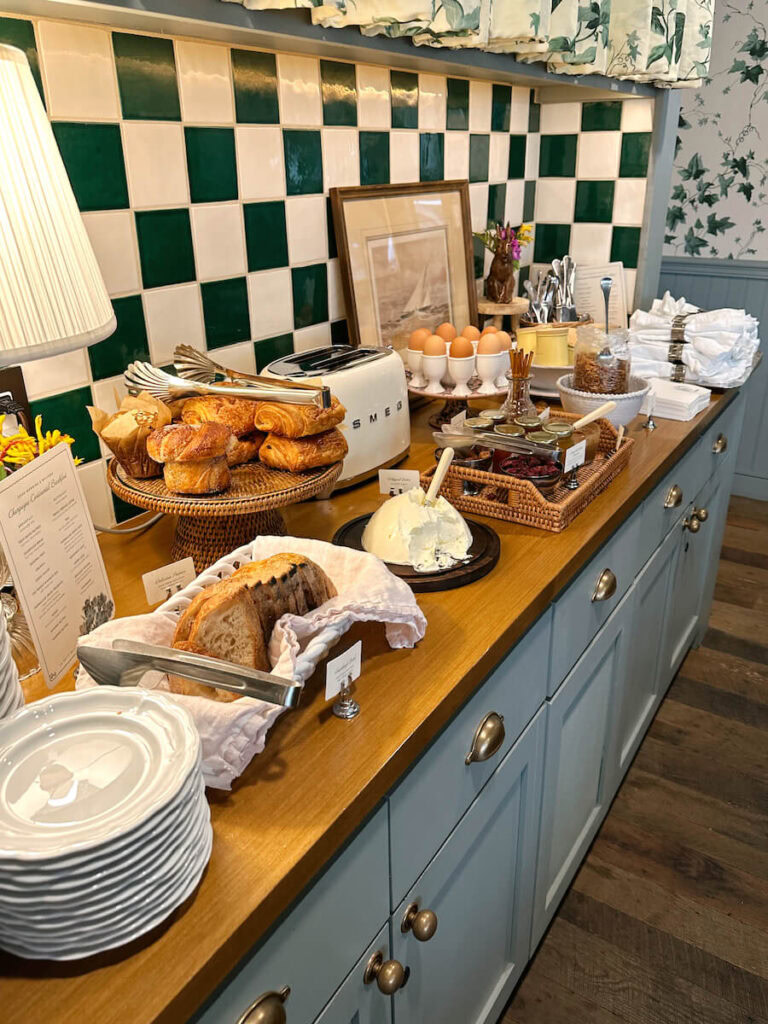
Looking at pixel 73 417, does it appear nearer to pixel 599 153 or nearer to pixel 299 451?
pixel 299 451

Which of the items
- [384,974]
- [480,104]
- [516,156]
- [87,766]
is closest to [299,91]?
[480,104]

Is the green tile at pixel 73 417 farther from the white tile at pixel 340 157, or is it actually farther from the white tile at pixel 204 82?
the white tile at pixel 340 157

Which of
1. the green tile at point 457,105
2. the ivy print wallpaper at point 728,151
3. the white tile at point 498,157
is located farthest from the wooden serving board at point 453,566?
the ivy print wallpaper at point 728,151

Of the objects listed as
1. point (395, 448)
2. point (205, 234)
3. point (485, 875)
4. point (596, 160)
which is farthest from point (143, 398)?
point (596, 160)

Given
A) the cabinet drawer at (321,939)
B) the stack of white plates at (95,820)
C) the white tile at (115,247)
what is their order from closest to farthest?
1. the stack of white plates at (95,820)
2. the cabinet drawer at (321,939)
3. the white tile at (115,247)

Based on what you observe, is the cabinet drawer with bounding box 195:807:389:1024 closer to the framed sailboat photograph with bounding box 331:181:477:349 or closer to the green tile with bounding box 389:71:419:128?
the framed sailboat photograph with bounding box 331:181:477:349

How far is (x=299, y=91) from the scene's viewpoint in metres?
1.40

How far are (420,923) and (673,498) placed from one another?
108cm

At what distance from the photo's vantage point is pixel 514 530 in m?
1.21

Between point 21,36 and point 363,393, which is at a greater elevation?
point 21,36

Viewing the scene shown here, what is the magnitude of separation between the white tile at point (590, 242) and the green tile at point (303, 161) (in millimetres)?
1008

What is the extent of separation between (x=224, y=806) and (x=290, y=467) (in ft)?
1.52

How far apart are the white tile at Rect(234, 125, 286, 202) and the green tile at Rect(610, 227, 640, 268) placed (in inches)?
44.7

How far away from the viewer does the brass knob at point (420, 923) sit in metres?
0.87
